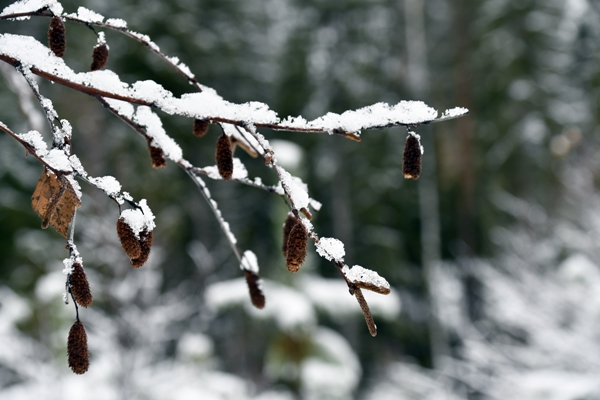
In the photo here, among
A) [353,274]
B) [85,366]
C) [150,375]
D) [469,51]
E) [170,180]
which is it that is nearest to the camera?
[353,274]

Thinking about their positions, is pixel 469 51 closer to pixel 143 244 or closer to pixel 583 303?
pixel 583 303

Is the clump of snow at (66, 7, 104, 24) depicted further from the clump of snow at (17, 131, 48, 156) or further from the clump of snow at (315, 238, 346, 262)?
the clump of snow at (315, 238, 346, 262)

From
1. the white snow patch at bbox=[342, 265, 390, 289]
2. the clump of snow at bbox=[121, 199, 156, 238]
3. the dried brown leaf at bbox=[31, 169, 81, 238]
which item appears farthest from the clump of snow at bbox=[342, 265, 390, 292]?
the dried brown leaf at bbox=[31, 169, 81, 238]

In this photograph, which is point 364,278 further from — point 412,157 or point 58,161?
point 58,161

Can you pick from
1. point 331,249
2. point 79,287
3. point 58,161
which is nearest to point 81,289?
point 79,287

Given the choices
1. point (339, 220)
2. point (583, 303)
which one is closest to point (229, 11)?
point (339, 220)

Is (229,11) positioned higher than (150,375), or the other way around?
(229,11)
